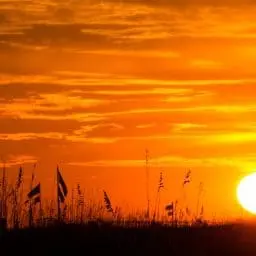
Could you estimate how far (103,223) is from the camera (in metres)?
14.2

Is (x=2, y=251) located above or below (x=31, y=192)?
below

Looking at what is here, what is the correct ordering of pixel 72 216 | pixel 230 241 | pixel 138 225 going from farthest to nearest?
pixel 72 216 → pixel 138 225 → pixel 230 241

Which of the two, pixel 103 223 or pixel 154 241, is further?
pixel 103 223

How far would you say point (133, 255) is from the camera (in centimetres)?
1175

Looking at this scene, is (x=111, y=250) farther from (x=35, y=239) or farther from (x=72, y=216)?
(x=72, y=216)

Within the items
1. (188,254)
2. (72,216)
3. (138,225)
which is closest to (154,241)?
(188,254)

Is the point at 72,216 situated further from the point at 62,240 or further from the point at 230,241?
the point at 230,241

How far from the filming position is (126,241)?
40.4 ft

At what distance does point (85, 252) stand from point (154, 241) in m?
1.03

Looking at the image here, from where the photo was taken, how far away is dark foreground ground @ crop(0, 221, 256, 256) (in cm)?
1205

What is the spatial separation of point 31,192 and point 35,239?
9.59 ft

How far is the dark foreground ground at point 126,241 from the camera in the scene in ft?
39.5

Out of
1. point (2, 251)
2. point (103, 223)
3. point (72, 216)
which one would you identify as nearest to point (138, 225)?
point (103, 223)

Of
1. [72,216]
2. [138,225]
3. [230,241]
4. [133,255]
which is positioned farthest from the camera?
[72,216]
